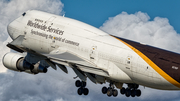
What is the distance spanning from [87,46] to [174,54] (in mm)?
9360

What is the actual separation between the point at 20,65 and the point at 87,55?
29.6 ft

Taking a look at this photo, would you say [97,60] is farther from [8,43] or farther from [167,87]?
[8,43]

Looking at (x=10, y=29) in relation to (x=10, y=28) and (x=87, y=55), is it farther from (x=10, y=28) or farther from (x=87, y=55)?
(x=87, y=55)

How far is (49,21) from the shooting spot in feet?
144

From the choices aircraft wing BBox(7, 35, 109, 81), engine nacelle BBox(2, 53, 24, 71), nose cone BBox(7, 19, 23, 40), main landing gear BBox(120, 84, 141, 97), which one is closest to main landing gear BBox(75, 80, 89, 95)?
aircraft wing BBox(7, 35, 109, 81)

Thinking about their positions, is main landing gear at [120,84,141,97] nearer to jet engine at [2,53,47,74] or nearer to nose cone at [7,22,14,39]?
jet engine at [2,53,47,74]

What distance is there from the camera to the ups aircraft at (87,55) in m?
35.8

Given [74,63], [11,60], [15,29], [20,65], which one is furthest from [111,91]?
[15,29]

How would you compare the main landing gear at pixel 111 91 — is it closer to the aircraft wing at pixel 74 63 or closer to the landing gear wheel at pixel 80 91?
the aircraft wing at pixel 74 63

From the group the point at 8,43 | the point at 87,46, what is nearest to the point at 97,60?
the point at 87,46

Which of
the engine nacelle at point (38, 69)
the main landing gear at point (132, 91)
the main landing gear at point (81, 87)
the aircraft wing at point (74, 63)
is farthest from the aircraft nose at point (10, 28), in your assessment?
the main landing gear at point (132, 91)

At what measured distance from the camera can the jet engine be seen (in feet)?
144

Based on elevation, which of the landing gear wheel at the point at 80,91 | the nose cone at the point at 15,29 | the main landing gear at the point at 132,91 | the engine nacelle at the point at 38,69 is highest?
the nose cone at the point at 15,29

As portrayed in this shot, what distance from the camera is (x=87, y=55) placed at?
131 ft
